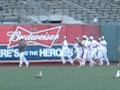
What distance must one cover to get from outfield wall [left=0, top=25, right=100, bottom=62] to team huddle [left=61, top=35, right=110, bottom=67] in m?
0.98

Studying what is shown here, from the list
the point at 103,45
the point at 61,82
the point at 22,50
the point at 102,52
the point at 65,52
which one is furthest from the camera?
the point at 65,52

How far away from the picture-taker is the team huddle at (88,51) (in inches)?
1090

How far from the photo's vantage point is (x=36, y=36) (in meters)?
29.1

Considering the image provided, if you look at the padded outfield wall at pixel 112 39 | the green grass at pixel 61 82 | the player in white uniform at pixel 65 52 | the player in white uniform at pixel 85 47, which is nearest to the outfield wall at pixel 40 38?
the padded outfield wall at pixel 112 39

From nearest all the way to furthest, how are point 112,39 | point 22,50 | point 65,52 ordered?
point 22,50, point 65,52, point 112,39

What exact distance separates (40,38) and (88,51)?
10.3 ft

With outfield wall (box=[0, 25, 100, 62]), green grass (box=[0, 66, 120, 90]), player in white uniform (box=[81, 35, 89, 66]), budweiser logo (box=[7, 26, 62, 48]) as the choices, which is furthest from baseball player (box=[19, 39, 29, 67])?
green grass (box=[0, 66, 120, 90])

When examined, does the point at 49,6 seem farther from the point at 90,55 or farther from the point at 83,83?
the point at 83,83

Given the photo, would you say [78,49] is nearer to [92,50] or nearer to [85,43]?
[85,43]

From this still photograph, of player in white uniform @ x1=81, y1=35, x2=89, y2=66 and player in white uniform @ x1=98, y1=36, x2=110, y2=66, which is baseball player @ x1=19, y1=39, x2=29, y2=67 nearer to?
player in white uniform @ x1=81, y1=35, x2=89, y2=66

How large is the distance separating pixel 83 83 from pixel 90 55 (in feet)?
35.7

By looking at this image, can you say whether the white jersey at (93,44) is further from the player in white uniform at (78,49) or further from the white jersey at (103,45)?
the player in white uniform at (78,49)

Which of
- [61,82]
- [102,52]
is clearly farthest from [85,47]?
[61,82]

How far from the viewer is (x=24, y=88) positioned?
15.4 meters
